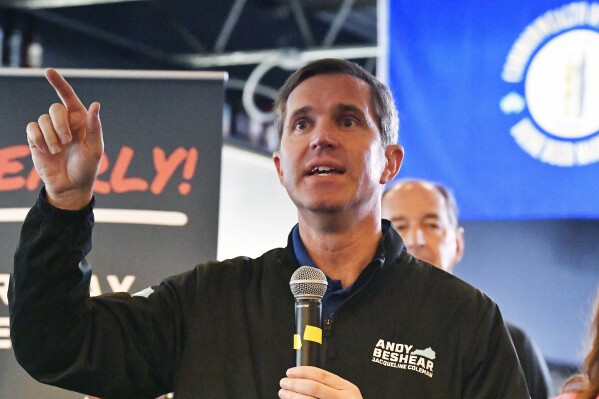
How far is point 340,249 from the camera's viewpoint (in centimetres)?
187

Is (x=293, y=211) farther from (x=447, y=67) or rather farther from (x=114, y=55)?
(x=114, y=55)

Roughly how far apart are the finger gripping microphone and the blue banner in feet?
5.75

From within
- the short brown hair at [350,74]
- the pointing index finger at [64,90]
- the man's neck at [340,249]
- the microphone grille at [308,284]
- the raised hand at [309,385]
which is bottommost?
the raised hand at [309,385]

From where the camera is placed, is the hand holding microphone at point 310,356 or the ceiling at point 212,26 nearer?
the hand holding microphone at point 310,356

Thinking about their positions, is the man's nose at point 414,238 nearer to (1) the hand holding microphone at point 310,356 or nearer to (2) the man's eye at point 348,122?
(2) the man's eye at point 348,122

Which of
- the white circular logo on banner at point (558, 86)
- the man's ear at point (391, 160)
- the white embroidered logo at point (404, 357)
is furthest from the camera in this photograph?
the white circular logo on banner at point (558, 86)

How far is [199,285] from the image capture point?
1811 millimetres

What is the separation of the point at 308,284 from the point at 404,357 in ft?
0.96

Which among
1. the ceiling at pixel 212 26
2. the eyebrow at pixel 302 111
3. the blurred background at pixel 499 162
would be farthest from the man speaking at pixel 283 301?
the ceiling at pixel 212 26

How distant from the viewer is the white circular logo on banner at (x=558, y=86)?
3047 millimetres

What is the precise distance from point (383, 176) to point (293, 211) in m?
2.16

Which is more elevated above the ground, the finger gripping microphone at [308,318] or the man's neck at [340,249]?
the man's neck at [340,249]

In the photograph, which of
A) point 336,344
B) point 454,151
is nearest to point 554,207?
point 454,151

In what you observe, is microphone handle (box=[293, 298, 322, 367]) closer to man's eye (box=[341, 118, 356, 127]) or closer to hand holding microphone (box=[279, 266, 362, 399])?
hand holding microphone (box=[279, 266, 362, 399])
